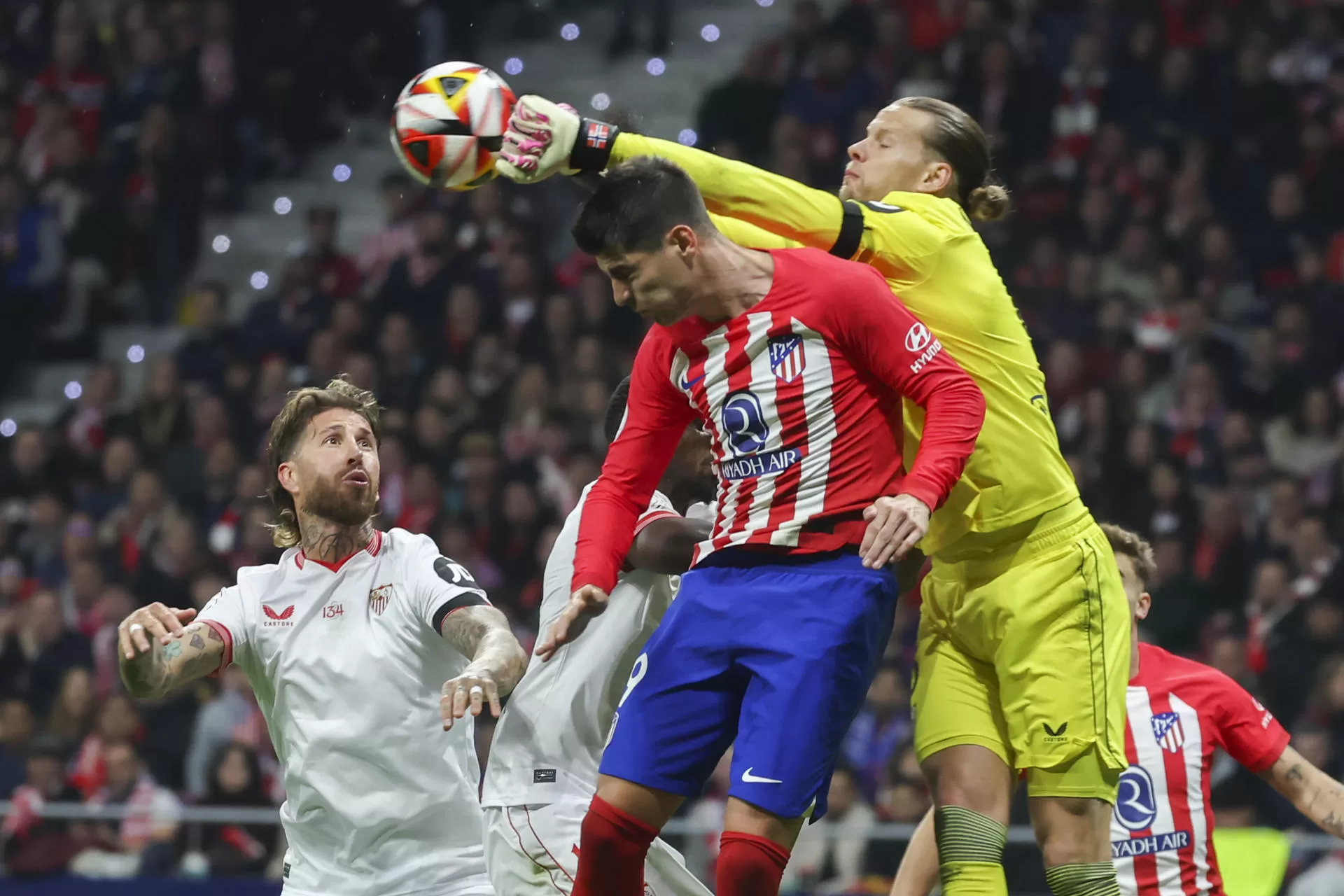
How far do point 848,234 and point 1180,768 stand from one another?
225 cm

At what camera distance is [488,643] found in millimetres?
4418

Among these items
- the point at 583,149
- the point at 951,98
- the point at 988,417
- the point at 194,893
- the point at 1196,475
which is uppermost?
the point at 951,98

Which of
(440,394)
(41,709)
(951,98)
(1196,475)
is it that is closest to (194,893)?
(41,709)

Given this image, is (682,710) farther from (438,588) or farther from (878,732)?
(878,732)

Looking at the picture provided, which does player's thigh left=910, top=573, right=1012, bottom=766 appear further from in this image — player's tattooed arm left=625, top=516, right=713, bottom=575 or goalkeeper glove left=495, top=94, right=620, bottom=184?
goalkeeper glove left=495, top=94, right=620, bottom=184

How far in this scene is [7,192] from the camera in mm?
14578

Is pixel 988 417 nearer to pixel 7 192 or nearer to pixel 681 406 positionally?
pixel 681 406

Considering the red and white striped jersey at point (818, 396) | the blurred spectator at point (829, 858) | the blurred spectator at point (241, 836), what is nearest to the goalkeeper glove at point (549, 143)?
the red and white striped jersey at point (818, 396)

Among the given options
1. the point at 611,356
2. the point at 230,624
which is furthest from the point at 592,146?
the point at 611,356

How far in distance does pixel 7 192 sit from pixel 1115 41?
8.77 m

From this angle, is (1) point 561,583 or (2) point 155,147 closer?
(1) point 561,583

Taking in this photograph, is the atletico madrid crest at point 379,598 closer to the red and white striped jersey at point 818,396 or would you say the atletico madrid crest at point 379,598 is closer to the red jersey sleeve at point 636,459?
the red jersey sleeve at point 636,459

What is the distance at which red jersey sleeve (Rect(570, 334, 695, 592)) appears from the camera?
436 cm

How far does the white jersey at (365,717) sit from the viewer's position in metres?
4.79
